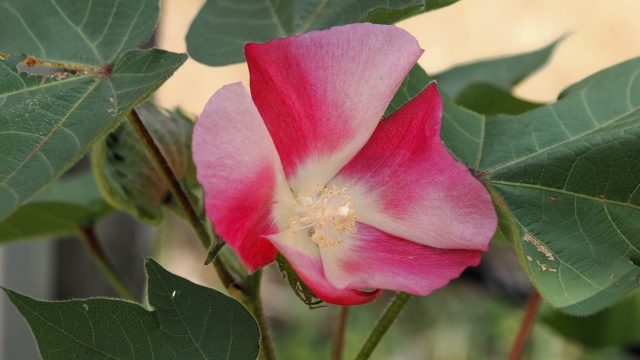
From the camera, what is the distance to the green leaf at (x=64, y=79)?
18.5 inches

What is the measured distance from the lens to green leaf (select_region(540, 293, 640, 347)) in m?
1.14

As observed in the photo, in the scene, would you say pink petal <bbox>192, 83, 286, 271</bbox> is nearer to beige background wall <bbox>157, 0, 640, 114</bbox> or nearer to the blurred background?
the blurred background

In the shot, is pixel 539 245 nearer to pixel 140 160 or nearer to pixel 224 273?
pixel 224 273

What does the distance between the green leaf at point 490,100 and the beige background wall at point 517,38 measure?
1.85 meters

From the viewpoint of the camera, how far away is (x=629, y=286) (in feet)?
1.86

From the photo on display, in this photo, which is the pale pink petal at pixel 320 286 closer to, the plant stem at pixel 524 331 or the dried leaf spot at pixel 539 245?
the dried leaf spot at pixel 539 245

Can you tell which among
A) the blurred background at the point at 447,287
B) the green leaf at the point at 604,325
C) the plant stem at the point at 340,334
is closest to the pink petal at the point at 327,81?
the plant stem at the point at 340,334

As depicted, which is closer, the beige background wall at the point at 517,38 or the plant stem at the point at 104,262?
the plant stem at the point at 104,262

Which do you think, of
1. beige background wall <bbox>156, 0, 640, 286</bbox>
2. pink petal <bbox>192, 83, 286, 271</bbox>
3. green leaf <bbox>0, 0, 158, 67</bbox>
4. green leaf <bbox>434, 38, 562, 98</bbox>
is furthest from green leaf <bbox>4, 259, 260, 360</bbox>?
beige background wall <bbox>156, 0, 640, 286</bbox>

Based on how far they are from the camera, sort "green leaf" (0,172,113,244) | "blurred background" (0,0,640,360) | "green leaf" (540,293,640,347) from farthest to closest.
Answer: "blurred background" (0,0,640,360)
"green leaf" (540,293,640,347)
"green leaf" (0,172,113,244)

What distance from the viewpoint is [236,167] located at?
47cm

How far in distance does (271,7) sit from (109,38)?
0.55 ft

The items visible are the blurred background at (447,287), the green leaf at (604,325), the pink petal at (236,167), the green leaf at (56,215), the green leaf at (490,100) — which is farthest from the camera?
the blurred background at (447,287)

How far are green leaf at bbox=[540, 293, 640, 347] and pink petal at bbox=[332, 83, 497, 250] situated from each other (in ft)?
2.15
